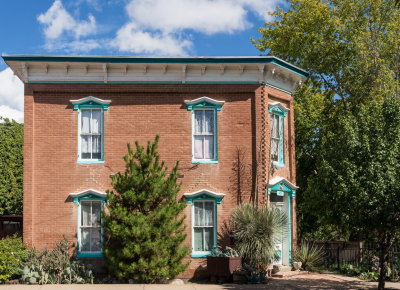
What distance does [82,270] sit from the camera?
61.2 ft

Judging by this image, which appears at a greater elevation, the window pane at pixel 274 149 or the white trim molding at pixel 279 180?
the window pane at pixel 274 149

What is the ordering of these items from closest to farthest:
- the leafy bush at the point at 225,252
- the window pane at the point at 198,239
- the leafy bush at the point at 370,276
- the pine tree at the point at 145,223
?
1. the pine tree at the point at 145,223
2. the leafy bush at the point at 225,252
3. the window pane at the point at 198,239
4. the leafy bush at the point at 370,276

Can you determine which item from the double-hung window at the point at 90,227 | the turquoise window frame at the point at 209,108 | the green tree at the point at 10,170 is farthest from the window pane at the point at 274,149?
the green tree at the point at 10,170

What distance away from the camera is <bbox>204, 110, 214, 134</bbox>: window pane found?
20125 mm

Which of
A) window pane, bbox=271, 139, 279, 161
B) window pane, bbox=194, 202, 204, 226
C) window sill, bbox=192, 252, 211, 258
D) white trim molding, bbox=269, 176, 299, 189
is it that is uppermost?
window pane, bbox=271, 139, 279, 161

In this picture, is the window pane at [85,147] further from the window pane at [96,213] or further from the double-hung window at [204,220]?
the double-hung window at [204,220]

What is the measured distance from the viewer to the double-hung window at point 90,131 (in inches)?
781

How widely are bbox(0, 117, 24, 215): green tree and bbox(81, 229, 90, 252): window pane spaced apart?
1311 cm

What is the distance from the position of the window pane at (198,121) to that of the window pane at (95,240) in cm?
472

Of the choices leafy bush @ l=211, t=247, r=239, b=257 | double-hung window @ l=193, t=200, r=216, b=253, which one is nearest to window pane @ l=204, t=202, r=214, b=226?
double-hung window @ l=193, t=200, r=216, b=253

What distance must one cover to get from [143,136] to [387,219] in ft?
27.8

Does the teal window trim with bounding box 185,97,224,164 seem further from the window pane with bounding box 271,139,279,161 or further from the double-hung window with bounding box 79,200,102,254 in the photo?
the double-hung window with bounding box 79,200,102,254

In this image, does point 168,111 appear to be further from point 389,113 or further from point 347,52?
point 347,52

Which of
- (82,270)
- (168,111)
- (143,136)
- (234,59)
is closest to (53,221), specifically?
→ (82,270)
